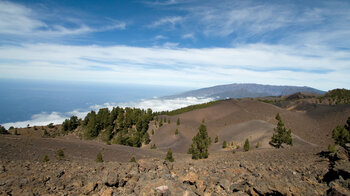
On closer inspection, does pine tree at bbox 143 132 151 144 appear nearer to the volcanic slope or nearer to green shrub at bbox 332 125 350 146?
the volcanic slope

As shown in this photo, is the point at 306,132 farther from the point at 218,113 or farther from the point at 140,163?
the point at 140,163

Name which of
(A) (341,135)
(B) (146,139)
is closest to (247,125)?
(A) (341,135)

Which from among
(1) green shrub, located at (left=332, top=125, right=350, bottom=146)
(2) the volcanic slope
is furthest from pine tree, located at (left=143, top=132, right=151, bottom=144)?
(1) green shrub, located at (left=332, top=125, right=350, bottom=146)

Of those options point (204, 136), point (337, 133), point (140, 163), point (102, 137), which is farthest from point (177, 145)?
point (140, 163)

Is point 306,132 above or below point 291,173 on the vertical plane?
below

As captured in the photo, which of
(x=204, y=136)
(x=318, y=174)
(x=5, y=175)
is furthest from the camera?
(x=204, y=136)

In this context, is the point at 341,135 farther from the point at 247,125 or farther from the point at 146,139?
the point at 146,139

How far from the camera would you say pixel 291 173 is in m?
8.96

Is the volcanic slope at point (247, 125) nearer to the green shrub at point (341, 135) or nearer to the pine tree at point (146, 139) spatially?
the pine tree at point (146, 139)

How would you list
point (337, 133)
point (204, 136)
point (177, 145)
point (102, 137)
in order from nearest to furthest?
point (337, 133), point (204, 136), point (177, 145), point (102, 137)

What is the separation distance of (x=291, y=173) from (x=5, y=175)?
46.8 feet

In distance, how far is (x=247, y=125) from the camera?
55.1 m

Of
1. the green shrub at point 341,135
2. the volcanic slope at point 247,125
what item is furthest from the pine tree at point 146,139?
the green shrub at point 341,135

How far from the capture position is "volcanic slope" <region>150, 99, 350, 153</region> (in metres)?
44.5
